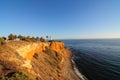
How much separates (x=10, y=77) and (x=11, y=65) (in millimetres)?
3413

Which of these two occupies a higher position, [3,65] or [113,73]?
[3,65]

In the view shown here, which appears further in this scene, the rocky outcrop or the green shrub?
the rocky outcrop

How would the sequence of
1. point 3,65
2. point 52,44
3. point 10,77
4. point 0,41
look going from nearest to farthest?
point 10,77, point 3,65, point 0,41, point 52,44

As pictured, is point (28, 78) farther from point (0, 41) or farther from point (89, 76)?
point (89, 76)

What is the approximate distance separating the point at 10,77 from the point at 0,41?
1140 centimetres

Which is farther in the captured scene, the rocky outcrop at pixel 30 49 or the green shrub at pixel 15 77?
the rocky outcrop at pixel 30 49

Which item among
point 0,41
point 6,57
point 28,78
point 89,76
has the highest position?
point 0,41

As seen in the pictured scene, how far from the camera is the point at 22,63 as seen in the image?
15.8 metres

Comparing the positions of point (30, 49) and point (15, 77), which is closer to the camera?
point (15, 77)

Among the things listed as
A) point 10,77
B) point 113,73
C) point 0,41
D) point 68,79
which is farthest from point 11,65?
point 113,73

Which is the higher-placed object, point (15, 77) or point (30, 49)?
point (30, 49)

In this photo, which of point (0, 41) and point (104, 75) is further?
point (104, 75)

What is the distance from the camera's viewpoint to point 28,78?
11812mm

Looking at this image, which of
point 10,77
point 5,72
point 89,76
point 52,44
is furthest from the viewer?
point 52,44
